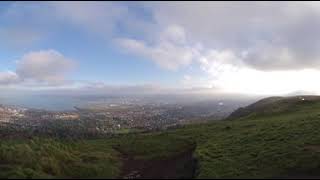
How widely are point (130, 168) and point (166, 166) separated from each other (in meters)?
5.77

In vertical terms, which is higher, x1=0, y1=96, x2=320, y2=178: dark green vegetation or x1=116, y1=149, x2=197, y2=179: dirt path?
x1=0, y1=96, x2=320, y2=178: dark green vegetation

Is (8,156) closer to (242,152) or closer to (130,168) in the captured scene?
(130,168)

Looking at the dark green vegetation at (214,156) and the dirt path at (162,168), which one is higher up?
the dark green vegetation at (214,156)

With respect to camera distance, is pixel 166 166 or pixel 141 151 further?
pixel 141 151

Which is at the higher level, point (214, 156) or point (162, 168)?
point (214, 156)

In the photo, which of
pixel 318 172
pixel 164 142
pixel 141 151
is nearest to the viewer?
pixel 318 172

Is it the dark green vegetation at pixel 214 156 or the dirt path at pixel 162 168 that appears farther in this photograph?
the dirt path at pixel 162 168

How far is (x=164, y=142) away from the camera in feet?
313

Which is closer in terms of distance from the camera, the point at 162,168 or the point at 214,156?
the point at 162,168

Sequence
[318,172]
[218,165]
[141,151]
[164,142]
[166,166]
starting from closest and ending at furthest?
[318,172], [218,165], [166,166], [141,151], [164,142]

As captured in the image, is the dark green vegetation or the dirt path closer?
the dark green vegetation

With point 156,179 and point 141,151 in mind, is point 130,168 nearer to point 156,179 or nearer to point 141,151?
point 156,179

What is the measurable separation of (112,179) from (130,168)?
11.6 m

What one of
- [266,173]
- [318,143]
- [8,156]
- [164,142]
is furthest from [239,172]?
[164,142]
